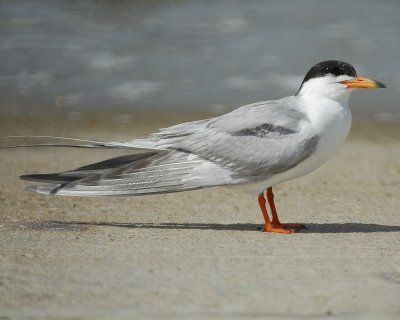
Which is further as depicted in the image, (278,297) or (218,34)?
(218,34)

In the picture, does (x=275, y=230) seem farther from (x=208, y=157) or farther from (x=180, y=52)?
(x=180, y=52)

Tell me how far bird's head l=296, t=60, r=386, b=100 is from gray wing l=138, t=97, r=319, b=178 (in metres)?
0.15

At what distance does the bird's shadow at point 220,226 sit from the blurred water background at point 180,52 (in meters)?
3.70

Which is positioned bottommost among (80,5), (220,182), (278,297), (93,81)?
(278,297)

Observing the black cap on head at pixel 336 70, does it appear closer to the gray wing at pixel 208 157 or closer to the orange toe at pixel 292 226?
the gray wing at pixel 208 157

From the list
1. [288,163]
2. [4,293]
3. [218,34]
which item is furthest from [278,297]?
[218,34]

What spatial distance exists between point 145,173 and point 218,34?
262 inches

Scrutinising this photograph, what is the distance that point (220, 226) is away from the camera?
5.43 m

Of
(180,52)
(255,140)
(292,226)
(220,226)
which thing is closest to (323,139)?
(255,140)

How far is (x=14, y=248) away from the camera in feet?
15.1

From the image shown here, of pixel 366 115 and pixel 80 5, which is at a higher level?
pixel 80 5

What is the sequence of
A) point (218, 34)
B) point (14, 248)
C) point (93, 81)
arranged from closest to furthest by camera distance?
point (14, 248) < point (93, 81) < point (218, 34)

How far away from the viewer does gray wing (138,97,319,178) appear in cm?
507

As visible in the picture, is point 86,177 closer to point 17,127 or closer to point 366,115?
point 17,127
